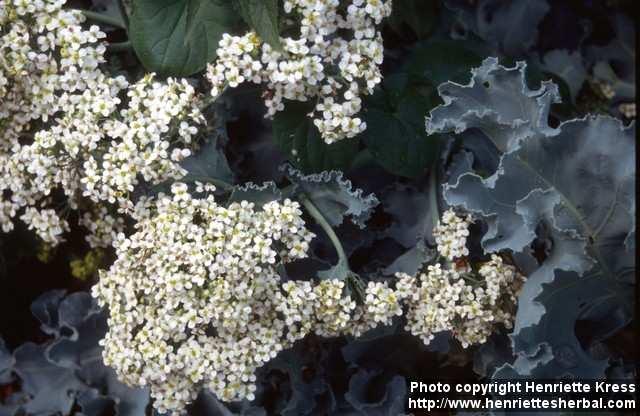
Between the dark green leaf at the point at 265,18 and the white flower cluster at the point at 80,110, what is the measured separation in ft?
0.60

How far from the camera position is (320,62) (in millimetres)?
1546

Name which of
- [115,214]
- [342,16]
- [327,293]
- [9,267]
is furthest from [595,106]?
[9,267]

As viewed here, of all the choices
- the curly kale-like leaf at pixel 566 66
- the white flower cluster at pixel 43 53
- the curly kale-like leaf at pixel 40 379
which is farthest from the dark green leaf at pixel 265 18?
the curly kale-like leaf at pixel 566 66

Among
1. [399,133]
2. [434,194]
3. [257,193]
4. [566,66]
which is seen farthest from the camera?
[566,66]

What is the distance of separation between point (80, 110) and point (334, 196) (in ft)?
1.75

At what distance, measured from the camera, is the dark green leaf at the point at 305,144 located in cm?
166

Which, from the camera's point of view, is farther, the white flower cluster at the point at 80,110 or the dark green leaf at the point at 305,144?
the dark green leaf at the point at 305,144

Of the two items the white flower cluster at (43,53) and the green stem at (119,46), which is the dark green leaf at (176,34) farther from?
the green stem at (119,46)

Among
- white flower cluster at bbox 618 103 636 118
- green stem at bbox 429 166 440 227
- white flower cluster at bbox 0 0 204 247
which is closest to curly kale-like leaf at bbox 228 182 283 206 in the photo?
white flower cluster at bbox 0 0 204 247

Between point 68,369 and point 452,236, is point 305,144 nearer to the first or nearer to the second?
point 452,236

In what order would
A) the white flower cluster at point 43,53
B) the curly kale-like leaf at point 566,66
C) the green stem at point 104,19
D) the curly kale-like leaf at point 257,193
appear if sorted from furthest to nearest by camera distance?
the curly kale-like leaf at point 566,66, the green stem at point 104,19, the curly kale-like leaf at point 257,193, the white flower cluster at point 43,53

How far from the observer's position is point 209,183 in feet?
5.63

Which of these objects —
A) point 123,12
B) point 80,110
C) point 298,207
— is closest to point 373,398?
point 298,207

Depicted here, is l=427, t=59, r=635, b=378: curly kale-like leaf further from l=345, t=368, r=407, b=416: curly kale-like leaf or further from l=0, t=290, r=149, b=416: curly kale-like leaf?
l=0, t=290, r=149, b=416: curly kale-like leaf
